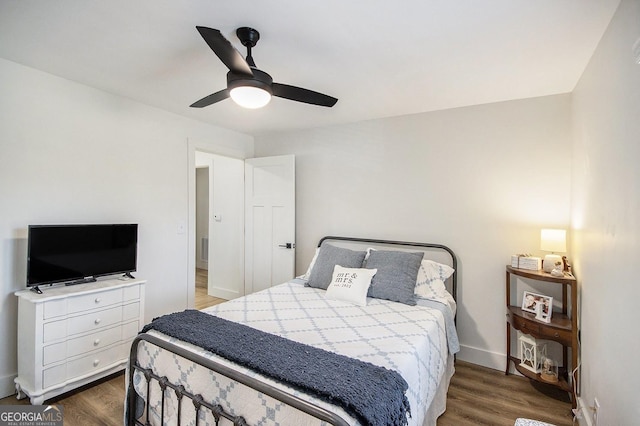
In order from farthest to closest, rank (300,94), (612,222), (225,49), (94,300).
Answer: (94,300) → (300,94) → (612,222) → (225,49)

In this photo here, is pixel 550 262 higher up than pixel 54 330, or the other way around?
pixel 550 262

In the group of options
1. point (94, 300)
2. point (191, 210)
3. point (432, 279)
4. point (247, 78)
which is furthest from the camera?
point (191, 210)

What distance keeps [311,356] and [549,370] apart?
221 centimetres

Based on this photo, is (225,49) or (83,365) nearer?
(225,49)

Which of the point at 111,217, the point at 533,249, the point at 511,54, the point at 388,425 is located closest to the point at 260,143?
the point at 111,217

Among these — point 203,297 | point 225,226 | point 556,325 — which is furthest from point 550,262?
point 203,297

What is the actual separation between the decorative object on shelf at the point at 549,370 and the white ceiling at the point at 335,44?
2262 mm

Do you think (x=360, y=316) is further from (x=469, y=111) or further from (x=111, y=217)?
(x=111, y=217)

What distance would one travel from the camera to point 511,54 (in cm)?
203

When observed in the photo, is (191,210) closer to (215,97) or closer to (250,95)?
(215,97)

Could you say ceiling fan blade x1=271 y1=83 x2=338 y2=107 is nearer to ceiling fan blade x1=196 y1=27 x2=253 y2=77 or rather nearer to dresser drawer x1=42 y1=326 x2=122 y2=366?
ceiling fan blade x1=196 y1=27 x2=253 y2=77

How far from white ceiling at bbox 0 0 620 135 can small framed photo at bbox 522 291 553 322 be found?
5.74 feet

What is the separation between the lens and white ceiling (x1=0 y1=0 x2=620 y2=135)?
1598 mm

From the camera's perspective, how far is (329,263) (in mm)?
3029
